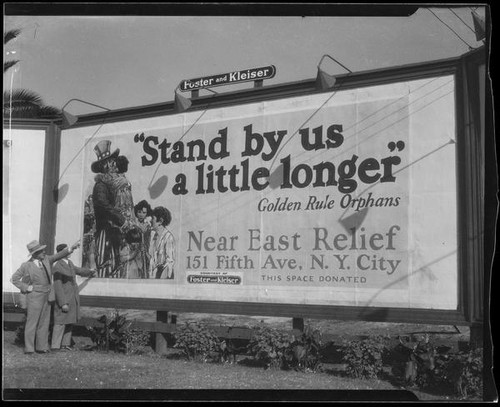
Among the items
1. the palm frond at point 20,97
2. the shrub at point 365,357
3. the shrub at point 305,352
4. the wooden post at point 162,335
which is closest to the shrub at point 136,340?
the wooden post at point 162,335

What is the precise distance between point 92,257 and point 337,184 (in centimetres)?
294

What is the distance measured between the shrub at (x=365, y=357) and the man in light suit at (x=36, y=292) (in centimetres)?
329

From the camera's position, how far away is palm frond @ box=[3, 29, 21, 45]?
8234 mm

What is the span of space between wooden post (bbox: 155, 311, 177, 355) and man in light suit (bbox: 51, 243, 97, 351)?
91 centimetres

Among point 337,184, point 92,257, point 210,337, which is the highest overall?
point 337,184

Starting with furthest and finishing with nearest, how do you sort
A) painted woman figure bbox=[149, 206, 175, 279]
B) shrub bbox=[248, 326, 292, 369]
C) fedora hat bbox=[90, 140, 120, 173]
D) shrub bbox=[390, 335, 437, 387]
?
fedora hat bbox=[90, 140, 120, 173] < painted woman figure bbox=[149, 206, 175, 279] < shrub bbox=[248, 326, 292, 369] < shrub bbox=[390, 335, 437, 387]

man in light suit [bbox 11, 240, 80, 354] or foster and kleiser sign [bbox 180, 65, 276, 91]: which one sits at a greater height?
foster and kleiser sign [bbox 180, 65, 276, 91]

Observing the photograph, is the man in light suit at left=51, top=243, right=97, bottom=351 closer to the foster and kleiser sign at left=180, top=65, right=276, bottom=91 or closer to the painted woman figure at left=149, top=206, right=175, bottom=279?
the painted woman figure at left=149, top=206, right=175, bottom=279

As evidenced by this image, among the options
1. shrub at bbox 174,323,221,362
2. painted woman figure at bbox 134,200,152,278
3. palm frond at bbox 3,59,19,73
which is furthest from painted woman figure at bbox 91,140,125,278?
palm frond at bbox 3,59,19,73

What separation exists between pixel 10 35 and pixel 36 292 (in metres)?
2.76

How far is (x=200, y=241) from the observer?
864cm

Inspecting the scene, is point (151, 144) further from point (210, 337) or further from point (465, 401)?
point (465, 401)

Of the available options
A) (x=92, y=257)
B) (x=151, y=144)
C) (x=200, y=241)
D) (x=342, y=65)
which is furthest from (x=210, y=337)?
(x=342, y=65)

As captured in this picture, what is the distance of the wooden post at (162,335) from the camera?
28.3ft
